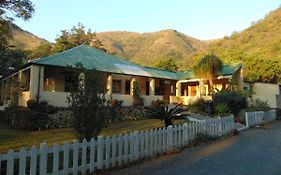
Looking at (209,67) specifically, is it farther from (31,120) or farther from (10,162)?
(10,162)

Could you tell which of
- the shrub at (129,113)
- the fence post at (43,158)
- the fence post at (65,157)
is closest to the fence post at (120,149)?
the fence post at (65,157)

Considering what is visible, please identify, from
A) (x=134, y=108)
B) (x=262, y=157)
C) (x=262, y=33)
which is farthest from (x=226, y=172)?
(x=262, y=33)

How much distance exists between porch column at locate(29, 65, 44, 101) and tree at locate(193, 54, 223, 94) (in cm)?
1526

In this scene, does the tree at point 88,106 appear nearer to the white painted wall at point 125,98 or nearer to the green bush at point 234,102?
the white painted wall at point 125,98

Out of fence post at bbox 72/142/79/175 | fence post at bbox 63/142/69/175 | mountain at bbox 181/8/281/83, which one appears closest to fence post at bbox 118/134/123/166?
fence post at bbox 72/142/79/175

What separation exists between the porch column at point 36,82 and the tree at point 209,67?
1526cm

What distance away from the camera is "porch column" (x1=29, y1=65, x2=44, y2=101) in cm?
1845

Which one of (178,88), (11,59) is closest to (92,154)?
(178,88)

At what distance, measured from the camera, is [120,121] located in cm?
1902

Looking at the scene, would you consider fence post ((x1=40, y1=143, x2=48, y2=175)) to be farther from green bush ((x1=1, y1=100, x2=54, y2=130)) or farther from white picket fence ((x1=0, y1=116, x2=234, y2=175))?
green bush ((x1=1, y1=100, x2=54, y2=130))

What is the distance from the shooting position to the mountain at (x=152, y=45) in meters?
102

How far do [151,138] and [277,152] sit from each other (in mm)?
4498

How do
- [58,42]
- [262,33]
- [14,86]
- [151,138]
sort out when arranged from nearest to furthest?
1. [151,138]
2. [14,86]
3. [58,42]
4. [262,33]

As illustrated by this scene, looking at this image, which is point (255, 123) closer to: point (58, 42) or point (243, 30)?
point (58, 42)
